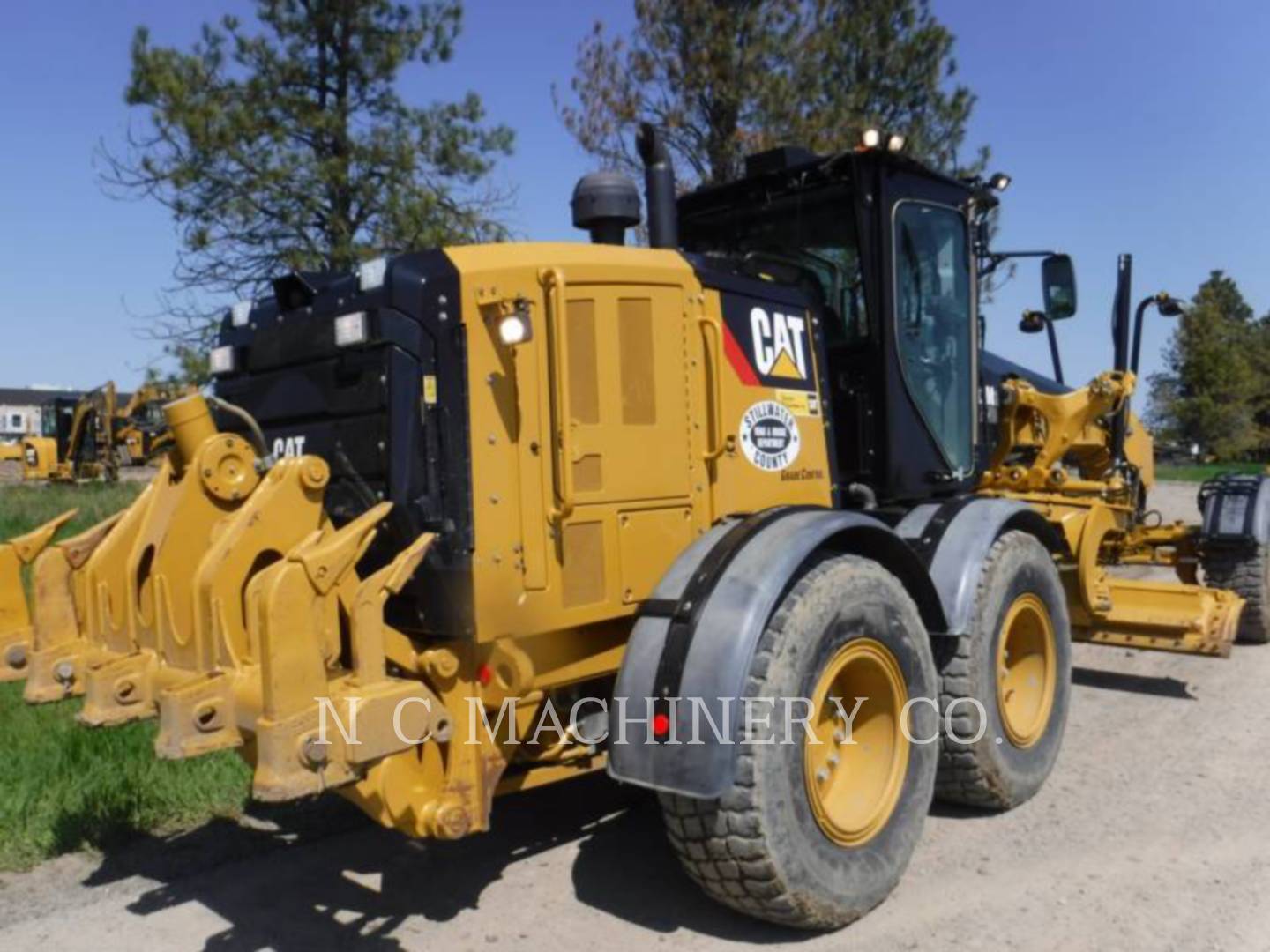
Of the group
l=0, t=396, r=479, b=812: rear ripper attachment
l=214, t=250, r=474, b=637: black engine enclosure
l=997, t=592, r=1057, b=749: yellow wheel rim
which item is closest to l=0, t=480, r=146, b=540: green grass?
l=0, t=396, r=479, b=812: rear ripper attachment

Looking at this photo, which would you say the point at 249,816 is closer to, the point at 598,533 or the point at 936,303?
the point at 598,533

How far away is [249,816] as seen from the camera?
4.84m

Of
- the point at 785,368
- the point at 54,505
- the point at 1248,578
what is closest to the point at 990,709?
the point at 785,368

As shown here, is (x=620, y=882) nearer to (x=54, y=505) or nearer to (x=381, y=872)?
(x=381, y=872)

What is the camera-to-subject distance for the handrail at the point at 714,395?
395cm

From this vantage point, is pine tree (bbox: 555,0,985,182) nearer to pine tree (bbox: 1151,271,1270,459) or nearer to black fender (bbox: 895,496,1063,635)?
black fender (bbox: 895,496,1063,635)

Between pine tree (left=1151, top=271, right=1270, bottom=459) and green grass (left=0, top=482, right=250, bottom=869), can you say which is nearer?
green grass (left=0, top=482, right=250, bottom=869)

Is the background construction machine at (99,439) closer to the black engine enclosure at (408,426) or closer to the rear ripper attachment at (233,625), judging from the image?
the rear ripper attachment at (233,625)

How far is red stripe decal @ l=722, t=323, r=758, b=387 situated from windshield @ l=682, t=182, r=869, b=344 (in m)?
0.72

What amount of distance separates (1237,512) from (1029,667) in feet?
12.3

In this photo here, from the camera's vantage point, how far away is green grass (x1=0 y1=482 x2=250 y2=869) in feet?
14.9

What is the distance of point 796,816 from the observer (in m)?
3.45

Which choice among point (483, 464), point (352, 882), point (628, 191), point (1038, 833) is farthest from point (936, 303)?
point (352, 882)

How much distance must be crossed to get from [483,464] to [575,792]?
7.65ft
